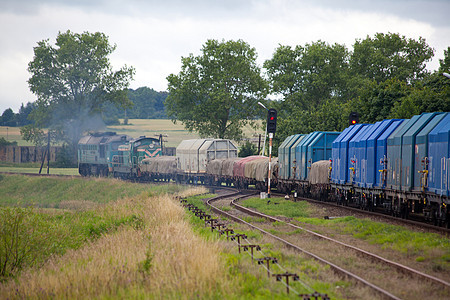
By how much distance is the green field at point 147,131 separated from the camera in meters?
113

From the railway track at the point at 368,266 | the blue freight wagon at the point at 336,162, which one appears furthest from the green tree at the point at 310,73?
the railway track at the point at 368,266

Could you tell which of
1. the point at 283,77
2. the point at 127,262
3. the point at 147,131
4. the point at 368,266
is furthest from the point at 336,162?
the point at 147,131

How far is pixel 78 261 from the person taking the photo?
13320 millimetres

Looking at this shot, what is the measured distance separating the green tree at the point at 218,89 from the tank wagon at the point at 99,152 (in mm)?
15132

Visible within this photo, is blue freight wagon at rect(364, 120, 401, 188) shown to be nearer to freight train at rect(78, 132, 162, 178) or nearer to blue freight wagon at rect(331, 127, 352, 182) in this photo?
blue freight wagon at rect(331, 127, 352, 182)

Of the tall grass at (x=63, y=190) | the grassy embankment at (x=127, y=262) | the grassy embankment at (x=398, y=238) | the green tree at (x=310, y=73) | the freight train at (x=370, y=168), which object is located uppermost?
the green tree at (x=310, y=73)

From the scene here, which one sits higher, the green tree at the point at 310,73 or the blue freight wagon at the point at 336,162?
the green tree at the point at 310,73

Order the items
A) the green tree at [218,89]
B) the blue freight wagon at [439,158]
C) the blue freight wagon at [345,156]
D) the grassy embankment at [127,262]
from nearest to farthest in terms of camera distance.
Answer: the grassy embankment at [127,262] → the blue freight wagon at [439,158] → the blue freight wagon at [345,156] → the green tree at [218,89]

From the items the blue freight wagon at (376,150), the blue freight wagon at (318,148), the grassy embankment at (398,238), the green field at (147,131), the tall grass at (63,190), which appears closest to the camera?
the grassy embankment at (398,238)

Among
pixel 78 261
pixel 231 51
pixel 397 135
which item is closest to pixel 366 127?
pixel 397 135

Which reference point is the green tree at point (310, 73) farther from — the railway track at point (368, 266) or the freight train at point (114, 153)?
the railway track at point (368, 266)

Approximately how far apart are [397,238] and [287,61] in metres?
63.6

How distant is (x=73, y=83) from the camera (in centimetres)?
7894

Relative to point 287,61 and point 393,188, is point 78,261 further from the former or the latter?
point 287,61
